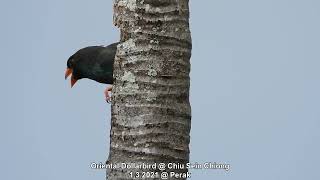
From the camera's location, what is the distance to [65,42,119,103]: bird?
11.2 meters

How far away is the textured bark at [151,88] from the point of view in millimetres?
5379

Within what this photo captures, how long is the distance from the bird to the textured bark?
5210 millimetres

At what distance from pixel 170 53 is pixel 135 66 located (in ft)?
1.06

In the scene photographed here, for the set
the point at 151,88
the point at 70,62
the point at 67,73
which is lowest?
the point at 67,73

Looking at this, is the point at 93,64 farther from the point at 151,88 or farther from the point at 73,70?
the point at 151,88

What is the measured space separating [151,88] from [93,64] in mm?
6429

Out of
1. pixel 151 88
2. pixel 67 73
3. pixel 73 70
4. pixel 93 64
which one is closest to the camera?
pixel 151 88

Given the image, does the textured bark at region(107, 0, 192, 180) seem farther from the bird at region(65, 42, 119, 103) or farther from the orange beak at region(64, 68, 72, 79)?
the orange beak at region(64, 68, 72, 79)

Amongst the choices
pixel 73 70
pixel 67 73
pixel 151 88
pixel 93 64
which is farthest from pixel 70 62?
pixel 151 88

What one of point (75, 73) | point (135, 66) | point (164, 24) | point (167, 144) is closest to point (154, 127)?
point (167, 144)

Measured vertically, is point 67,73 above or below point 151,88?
below

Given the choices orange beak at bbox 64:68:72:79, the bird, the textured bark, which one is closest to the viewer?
the textured bark

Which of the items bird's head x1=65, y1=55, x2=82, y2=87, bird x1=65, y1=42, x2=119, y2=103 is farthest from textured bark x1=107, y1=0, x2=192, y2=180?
bird's head x1=65, y1=55, x2=82, y2=87

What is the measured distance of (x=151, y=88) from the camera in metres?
5.39
